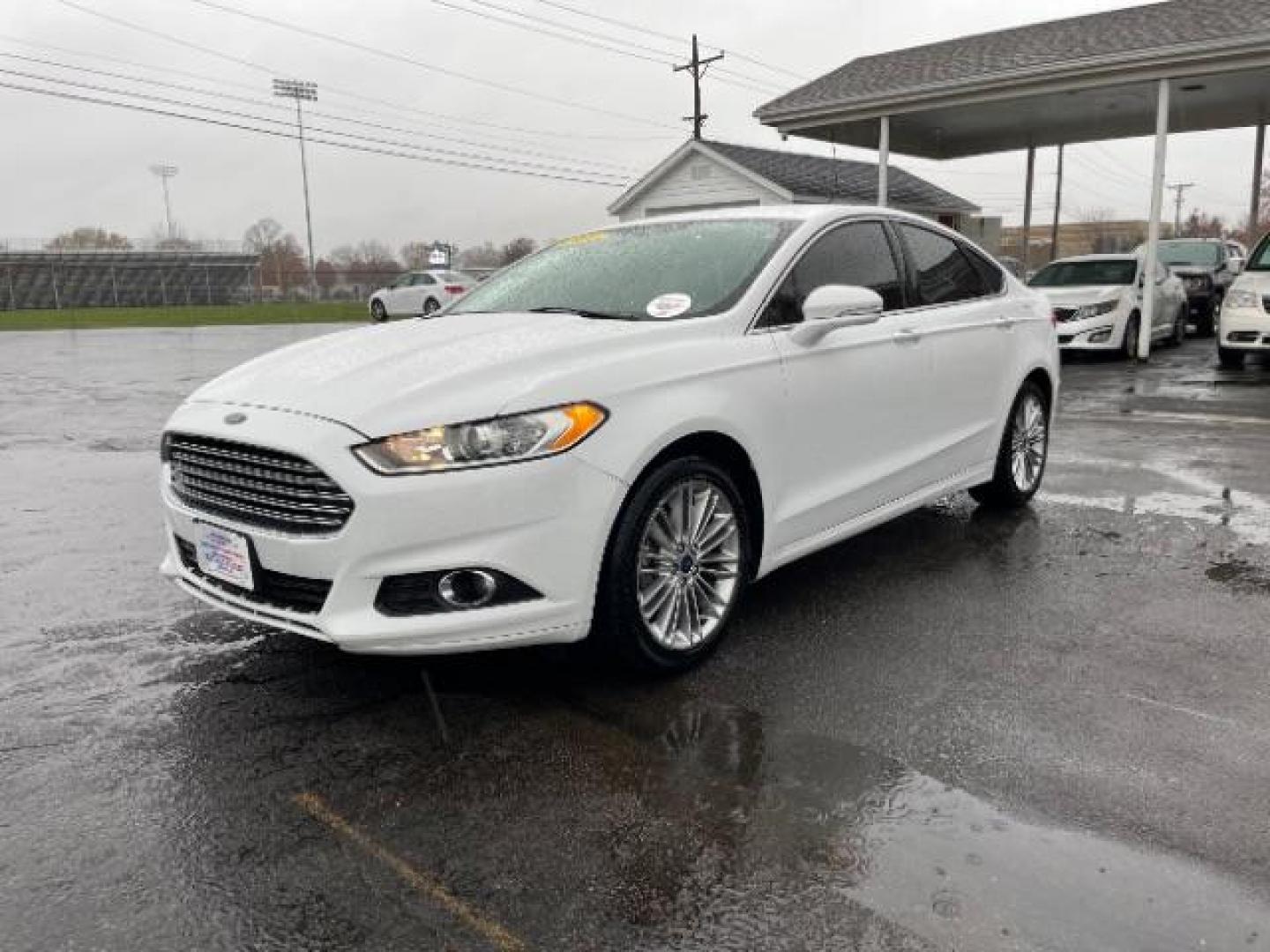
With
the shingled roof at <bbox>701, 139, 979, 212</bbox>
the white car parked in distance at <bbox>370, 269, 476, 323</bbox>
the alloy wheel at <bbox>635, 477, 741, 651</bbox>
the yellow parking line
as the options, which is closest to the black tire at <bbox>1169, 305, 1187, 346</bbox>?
the shingled roof at <bbox>701, 139, 979, 212</bbox>

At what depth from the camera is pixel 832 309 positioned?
3.90 metres

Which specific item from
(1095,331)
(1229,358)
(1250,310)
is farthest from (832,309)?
(1229,358)

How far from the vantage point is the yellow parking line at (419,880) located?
224cm

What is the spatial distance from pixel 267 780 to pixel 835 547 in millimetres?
3218

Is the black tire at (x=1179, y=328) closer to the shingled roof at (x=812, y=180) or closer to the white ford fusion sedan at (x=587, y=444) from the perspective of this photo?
the shingled roof at (x=812, y=180)

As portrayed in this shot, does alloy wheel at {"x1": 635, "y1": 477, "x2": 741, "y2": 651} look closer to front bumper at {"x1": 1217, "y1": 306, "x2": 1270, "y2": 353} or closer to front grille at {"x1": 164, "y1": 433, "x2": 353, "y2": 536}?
front grille at {"x1": 164, "y1": 433, "x2": 353, "y2": 536}

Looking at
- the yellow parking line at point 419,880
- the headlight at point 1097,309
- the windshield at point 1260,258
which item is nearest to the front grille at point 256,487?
the yellow parking line at point 419,880

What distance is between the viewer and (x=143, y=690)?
11.7 feet

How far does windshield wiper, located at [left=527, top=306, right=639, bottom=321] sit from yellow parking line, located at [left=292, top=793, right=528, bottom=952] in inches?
79.4

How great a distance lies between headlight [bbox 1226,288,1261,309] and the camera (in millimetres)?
12500

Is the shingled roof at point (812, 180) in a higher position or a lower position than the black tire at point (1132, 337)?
higher

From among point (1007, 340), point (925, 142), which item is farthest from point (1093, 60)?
point (1007, 340)

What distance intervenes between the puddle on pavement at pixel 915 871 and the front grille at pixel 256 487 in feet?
4.14

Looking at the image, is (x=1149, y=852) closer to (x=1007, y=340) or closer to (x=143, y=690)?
(x=143, y=690)
